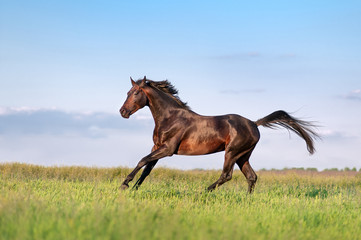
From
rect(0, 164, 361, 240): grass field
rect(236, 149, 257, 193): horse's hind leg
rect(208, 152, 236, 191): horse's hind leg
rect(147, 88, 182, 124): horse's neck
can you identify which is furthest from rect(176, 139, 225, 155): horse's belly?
rect(236, 149, 257, 193): horse's hind leg

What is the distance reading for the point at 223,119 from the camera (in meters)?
9.49

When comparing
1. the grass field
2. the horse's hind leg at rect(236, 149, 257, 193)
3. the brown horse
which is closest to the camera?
the grass field

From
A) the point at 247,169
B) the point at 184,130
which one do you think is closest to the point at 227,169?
the point at 247,169

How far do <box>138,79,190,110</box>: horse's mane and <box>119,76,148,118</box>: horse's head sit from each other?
11.0 inches

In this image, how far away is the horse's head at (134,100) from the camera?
9.33 m

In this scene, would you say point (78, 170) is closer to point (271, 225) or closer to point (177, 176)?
point (177, 176)

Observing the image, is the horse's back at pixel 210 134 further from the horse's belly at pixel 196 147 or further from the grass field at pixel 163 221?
the grass field at pixel 163 221

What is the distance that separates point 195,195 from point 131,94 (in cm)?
276

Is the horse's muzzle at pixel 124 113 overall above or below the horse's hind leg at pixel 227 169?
above

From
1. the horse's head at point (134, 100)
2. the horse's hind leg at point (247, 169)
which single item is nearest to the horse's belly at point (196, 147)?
the horse's hind leg at point (247, 169)

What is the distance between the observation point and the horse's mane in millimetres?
9562

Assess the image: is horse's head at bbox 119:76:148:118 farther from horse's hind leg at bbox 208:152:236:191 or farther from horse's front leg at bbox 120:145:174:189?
horse's hind leg at bbox 208:152:236:191

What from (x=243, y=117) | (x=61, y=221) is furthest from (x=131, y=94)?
(x=61, y=221)

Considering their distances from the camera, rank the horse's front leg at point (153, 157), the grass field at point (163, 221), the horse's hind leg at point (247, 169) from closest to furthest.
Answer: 1. the grass field at point (163, 221)
2. the horse's front leg at point (153, 157)
3. the horse's hind leg at point (247, 169)
